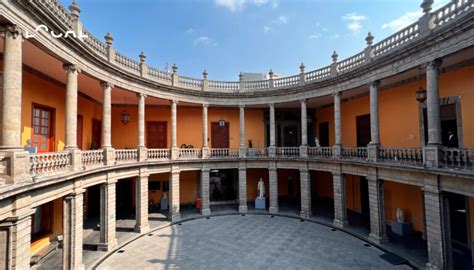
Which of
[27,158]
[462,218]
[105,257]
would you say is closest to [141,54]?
[27,158]

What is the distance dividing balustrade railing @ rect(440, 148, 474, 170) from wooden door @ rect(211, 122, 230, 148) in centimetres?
1445

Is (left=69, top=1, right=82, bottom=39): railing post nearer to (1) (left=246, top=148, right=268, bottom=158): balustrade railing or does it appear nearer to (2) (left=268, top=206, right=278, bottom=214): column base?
(1) (left=246, top=148, right=268, bottom=158): balustrade railing

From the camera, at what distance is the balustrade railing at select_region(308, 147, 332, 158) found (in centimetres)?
1514

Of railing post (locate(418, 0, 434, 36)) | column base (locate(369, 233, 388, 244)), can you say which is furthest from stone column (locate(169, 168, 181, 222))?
railing post (locate(418, 0, 434, 36))

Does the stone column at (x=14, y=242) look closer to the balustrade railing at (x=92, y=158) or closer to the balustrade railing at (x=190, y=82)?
the balustrade railing at (x=92, y=158)

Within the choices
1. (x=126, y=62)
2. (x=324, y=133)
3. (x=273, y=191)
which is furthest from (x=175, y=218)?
(x=324, y=133)

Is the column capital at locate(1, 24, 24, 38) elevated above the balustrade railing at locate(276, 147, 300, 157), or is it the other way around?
the column capital at locate(1, 24, 24, 38)

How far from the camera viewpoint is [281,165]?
17.0 m

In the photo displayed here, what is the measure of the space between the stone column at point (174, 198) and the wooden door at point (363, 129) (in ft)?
43.3

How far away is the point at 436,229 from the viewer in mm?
8695

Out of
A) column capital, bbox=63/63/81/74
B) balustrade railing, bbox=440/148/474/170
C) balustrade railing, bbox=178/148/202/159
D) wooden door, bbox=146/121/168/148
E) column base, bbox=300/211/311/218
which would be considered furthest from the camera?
wooden door, bbox=146/121/168/148

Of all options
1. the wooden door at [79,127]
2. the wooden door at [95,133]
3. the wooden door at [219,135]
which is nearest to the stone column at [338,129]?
the wooden door at [219,135]

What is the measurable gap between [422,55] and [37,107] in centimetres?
1719

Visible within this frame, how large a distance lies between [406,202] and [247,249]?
9.56 m
